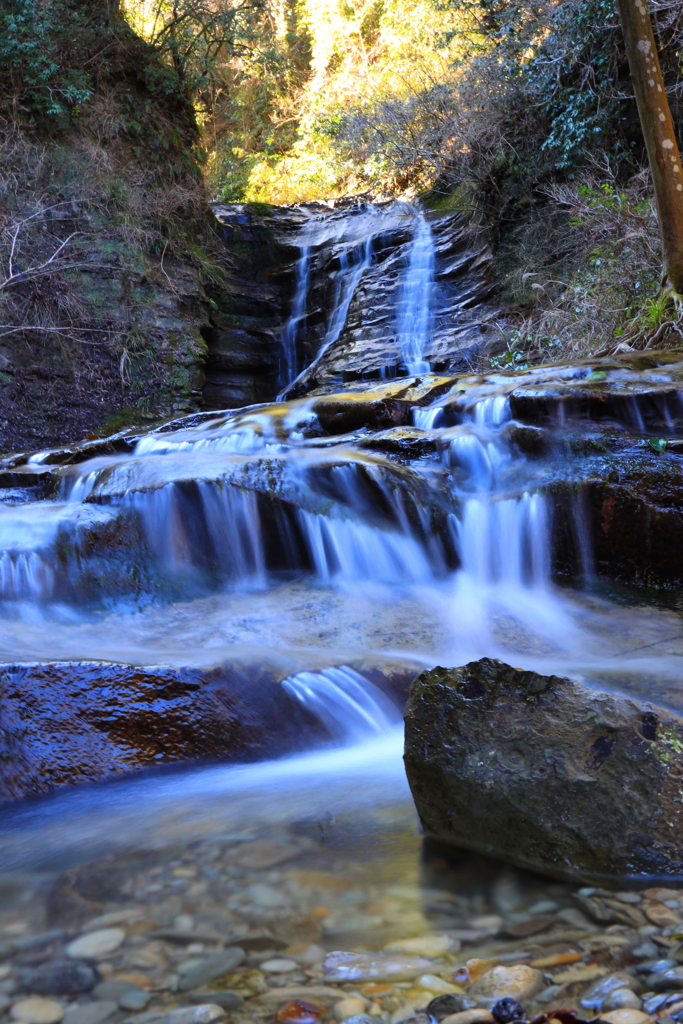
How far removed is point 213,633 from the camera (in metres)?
4.67

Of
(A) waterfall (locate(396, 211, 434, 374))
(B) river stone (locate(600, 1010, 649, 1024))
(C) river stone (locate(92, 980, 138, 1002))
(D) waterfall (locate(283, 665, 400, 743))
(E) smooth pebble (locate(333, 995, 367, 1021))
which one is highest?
(A) waterfall (locate(396, 211, 434, 374))

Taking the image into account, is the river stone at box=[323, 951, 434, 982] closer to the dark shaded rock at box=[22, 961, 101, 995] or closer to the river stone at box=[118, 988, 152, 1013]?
the river stone at box=[118, 988, 152, 1013]

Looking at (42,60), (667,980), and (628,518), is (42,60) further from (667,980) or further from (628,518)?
(667,980)

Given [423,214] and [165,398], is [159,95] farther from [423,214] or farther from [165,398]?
[165,398]

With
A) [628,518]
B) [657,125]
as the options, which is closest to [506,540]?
[628,518]

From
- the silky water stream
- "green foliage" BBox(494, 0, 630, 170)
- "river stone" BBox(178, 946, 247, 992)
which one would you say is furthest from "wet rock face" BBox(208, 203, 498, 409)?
"river stone" BBox(178, 946, 247, 992)

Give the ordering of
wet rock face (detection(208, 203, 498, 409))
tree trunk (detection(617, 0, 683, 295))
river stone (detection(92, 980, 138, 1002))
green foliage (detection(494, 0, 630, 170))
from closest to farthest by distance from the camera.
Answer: river stone (detection(92, 980, 138, 1002)) < tree trunk (detection(617, 0, 683, 295)) < green foliage (detection(494, 0, 630, 170)) < wet rock face (detection(208, 203, 498, 409))

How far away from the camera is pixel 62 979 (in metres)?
1.87

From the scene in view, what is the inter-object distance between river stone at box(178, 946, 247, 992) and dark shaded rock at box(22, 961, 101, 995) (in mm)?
219

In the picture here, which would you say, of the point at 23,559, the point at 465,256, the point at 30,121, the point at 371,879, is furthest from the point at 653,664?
the point at 30,121

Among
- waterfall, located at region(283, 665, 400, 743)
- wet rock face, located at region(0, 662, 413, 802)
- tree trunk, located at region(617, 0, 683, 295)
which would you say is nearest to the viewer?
wet rock face, located at region(0, 662, 413, 802)

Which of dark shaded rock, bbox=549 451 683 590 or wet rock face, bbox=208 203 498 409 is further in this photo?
wet rock face, bbox=208 203 498 409

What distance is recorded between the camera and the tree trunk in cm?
815

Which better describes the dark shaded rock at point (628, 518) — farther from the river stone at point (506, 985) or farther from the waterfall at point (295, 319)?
the waterfall at point (295, 319)
